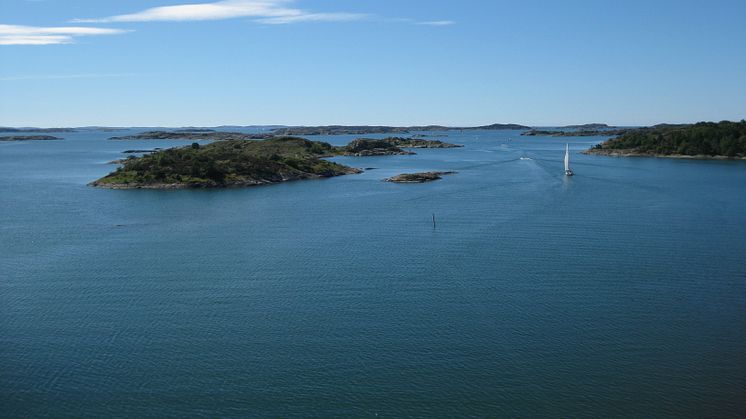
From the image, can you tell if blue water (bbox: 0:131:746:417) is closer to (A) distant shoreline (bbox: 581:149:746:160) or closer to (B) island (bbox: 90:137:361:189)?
(B) island (bbox: 90:137:361:189)

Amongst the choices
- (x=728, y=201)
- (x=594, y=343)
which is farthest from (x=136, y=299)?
(x=728, y=201)

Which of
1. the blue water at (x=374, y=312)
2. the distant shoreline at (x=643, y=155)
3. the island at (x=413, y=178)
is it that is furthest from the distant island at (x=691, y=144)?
the blue water at (x=374, y=312)

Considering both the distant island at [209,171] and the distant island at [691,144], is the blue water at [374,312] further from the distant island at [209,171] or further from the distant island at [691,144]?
the distant island at [691,144]

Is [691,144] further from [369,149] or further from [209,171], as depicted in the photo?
[209,171]

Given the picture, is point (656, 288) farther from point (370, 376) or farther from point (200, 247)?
point (200, 247)

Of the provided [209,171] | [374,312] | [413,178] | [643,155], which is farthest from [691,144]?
[374,312]
